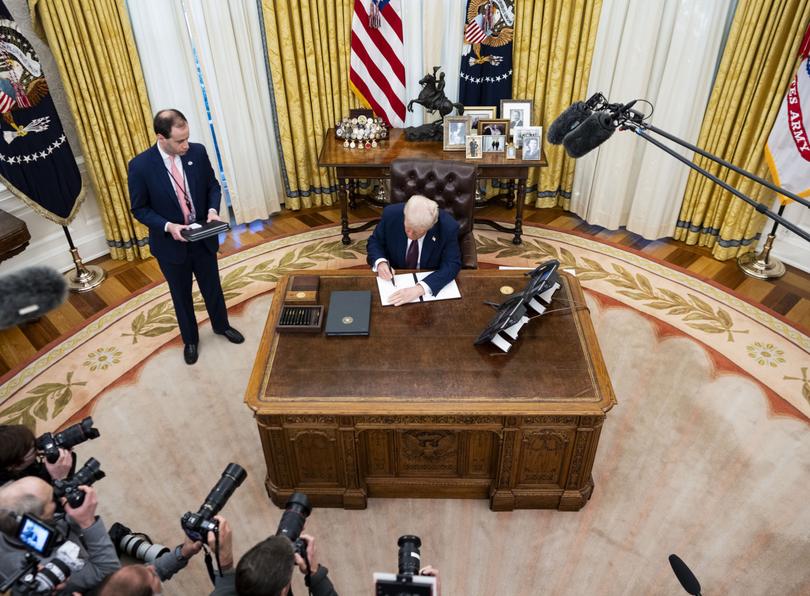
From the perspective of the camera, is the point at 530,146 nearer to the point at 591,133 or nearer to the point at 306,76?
the point at 306,76

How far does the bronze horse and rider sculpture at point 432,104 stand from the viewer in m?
5.40

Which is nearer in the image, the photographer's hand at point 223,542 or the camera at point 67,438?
the photographer's hand at point 223,542

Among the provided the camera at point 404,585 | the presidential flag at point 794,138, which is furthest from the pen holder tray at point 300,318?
the presidential flag at point 794,138

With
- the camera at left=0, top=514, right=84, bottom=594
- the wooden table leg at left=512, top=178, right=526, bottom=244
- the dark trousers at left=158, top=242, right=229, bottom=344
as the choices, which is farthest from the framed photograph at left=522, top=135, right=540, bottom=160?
the camera at left=0, top=514, right=84, bottom=594

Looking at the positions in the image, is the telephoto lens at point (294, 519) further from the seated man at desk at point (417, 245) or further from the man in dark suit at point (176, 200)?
the man in dark suit at point (176, 200)

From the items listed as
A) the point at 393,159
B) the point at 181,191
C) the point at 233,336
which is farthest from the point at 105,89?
the point at 393,159

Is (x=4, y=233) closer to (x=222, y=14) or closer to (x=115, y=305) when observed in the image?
(x=115, y=305)

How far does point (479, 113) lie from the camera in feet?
18.1

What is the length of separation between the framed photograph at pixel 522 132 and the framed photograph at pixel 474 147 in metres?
0.34

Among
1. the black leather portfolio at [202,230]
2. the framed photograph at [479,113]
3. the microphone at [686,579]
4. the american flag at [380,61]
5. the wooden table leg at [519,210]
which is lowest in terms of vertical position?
the wooden table leg at [519,210]

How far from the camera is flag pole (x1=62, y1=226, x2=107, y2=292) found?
17.4 feet

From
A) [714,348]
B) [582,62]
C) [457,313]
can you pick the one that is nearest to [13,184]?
[457,313]

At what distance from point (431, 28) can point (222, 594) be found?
493 cm

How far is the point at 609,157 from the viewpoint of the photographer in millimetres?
5816
